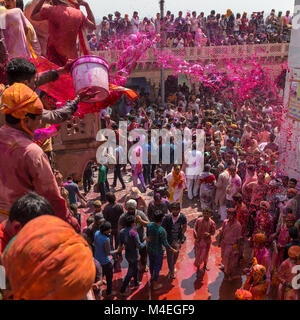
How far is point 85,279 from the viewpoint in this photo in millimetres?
1400

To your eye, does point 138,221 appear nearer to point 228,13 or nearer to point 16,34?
point 16,34

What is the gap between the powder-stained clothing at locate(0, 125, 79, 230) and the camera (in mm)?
2127

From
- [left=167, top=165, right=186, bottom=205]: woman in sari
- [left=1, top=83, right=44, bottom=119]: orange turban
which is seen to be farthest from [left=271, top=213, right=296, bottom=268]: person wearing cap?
[left=1, top=83, right=44, bottom=119]: orange turban

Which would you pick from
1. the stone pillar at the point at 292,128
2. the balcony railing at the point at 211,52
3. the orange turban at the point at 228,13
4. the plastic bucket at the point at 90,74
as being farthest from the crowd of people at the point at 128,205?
the orange turban at the point at 228,13

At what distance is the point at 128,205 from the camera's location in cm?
552

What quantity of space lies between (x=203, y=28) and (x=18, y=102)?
16.8 m

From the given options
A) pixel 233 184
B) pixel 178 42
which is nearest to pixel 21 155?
pixel 233 184

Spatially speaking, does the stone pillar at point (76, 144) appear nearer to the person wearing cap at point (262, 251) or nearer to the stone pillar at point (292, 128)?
the person wearing cap at point (262, 251)

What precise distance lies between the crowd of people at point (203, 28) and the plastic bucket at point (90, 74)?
1228 cm

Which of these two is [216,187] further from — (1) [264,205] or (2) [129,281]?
(2) [129,281]

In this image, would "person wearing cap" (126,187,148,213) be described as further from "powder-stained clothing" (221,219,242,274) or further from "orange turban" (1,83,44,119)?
"orange turban" (1,83,44,119)

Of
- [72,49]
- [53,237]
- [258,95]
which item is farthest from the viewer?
[258,95]

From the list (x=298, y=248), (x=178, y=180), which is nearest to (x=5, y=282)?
(x=298, y=248)

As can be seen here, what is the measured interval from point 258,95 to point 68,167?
1447 cm
